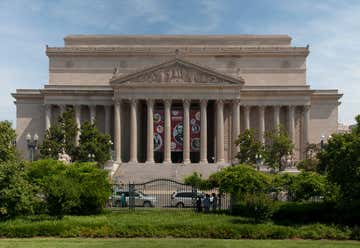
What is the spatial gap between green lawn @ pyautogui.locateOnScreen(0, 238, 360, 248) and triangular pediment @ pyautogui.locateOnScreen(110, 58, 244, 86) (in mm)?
53469

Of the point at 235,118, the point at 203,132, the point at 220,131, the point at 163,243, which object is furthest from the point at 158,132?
the point at 163,243

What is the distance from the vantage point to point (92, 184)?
130ft

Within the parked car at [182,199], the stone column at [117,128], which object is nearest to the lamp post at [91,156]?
the stone column at [117,128]

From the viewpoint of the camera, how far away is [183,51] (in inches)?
3688

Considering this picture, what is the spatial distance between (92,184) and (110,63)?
57704mm

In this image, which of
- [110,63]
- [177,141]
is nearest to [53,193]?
[177,141]

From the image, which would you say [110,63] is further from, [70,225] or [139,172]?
[70,225]

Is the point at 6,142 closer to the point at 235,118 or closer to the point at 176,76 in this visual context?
the point at 176,76

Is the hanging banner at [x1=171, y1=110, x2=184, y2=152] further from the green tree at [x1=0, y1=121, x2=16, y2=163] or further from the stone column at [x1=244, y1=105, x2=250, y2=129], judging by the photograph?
the green tree at [x1=0, y1=121, x2=16, y2=163]

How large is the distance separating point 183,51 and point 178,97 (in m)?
14.5

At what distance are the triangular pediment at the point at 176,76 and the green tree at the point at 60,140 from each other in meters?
14.2

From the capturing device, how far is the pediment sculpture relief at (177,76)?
8175 centimetres

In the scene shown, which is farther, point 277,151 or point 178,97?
point 178,97

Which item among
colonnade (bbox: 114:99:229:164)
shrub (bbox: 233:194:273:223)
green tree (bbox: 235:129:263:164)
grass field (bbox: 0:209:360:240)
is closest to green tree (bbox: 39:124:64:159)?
colonnade (bbox: 114:99:229:164)
